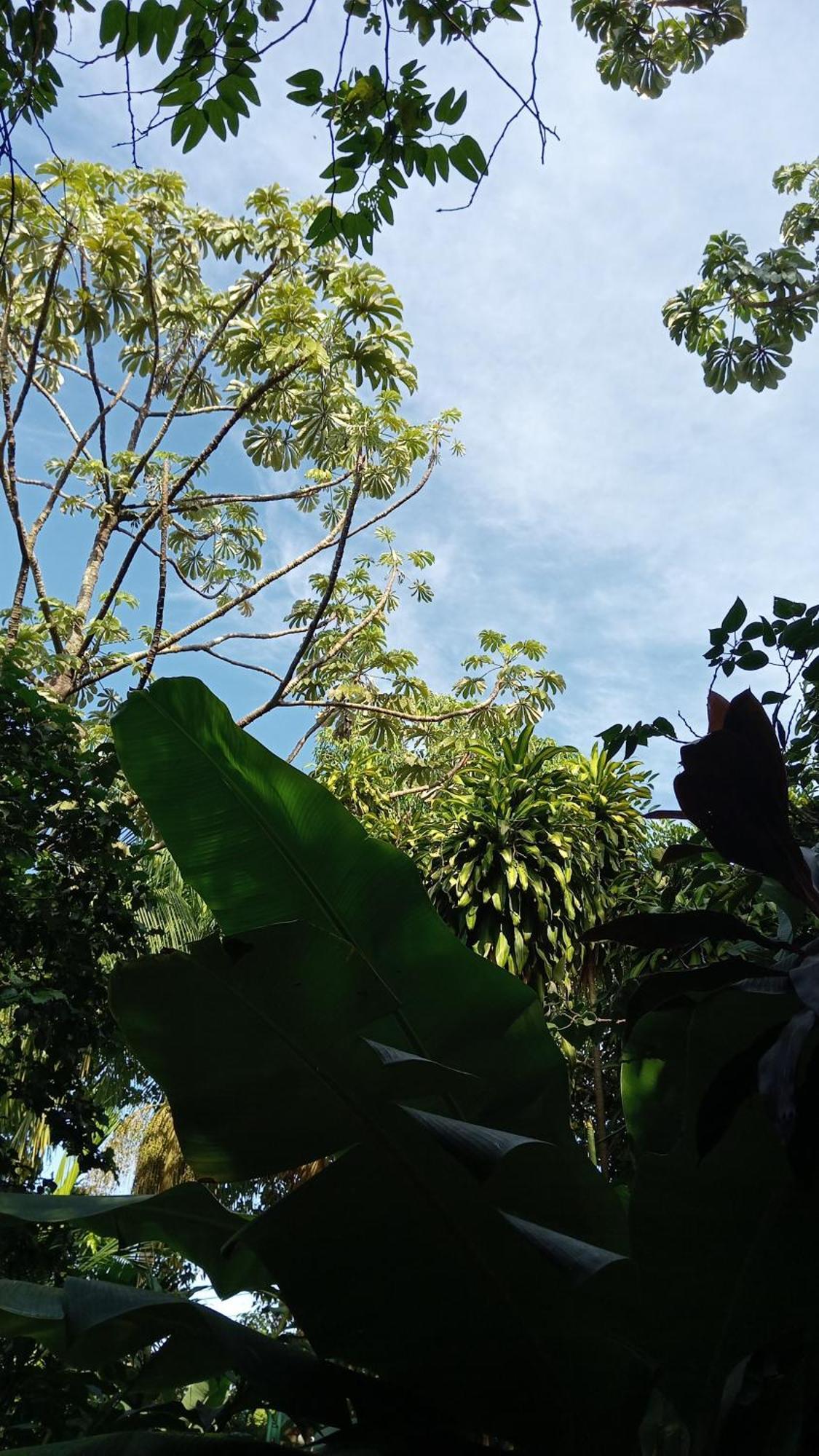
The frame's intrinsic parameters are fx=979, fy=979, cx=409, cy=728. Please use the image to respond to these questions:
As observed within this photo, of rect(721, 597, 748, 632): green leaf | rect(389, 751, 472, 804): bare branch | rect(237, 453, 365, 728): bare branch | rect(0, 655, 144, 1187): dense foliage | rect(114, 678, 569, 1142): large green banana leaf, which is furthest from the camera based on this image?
rect(389, 751, 472, 804): bare branch

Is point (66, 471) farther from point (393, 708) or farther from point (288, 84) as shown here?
point (288, 84)

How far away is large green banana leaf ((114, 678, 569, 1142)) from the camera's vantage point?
1.33 metres

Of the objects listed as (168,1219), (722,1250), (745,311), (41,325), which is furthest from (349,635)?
(722,1250)

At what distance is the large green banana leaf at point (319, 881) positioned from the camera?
1326 millimetres

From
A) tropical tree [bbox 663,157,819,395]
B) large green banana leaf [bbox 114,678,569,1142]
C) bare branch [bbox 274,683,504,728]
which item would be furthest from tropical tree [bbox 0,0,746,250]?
bare branch [bbox 274,683,504,728]

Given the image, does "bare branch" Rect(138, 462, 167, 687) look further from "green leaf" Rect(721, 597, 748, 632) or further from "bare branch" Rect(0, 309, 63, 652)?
"green leaf" Rect(721, 597, 748, 632)

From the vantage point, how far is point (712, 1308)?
1.07 m

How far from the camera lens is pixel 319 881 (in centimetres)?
139

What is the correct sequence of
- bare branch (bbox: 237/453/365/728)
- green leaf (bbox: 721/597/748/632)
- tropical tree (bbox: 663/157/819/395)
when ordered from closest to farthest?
green leaf (bbox: 721/597/748/632) < tropical tree (bbox: 663/157/819/395) < bare branch (bbox: 237/453/365/728)

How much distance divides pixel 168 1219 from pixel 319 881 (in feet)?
1.54

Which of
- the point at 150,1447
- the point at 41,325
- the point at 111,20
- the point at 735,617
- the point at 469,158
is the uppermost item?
the point at 41,325

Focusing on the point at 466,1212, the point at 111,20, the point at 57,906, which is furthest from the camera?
the point at 57,906

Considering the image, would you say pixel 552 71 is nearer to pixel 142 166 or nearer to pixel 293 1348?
pixel 142 166

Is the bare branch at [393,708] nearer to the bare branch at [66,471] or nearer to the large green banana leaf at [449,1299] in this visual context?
the bare branch at [66,471]
